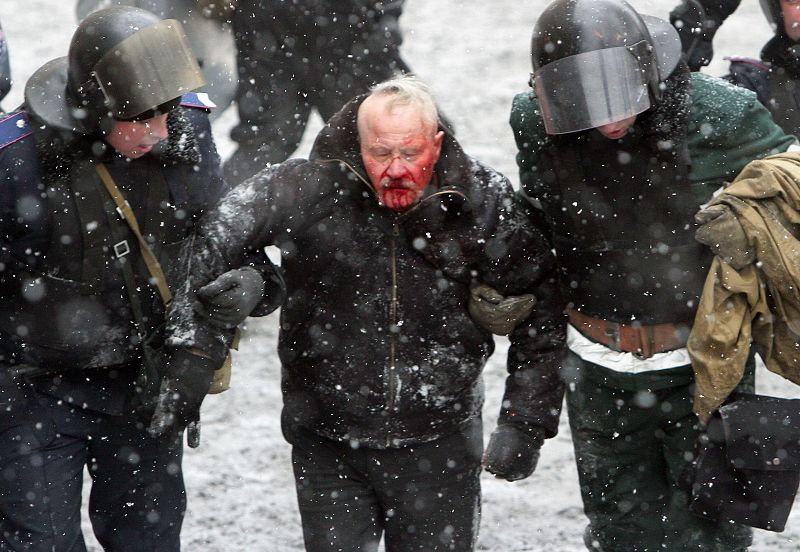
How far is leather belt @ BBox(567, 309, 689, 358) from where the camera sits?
3.85 meters

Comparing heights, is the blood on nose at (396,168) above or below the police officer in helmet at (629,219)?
above

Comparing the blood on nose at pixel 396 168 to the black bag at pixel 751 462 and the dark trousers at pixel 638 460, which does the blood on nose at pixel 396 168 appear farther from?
the black bag at pixel 751 462

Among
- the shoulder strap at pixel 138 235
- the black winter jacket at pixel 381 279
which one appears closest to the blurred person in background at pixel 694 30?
the black winter jacket at pixel 381 279

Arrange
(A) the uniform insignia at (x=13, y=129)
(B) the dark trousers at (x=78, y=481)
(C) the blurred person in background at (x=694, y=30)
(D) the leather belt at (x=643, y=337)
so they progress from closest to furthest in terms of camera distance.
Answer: (A) the uniform insignia at (x=13, y=129) → (B) the dark trousers at (x=78, y=481) → (D) the leather belt at (x=643, y=337) → (C) the blurred person in background at (x=694, y=30)

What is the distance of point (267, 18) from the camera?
241 inches

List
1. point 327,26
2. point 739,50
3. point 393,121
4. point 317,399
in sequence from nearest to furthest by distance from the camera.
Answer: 1. point 393,121
2. point 317,399
3. point 327,26
4. point 739,50

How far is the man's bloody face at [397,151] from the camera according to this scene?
3418mm

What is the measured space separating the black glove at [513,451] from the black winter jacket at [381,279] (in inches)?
1.6

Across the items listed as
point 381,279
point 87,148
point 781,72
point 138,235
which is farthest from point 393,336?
point 781,72

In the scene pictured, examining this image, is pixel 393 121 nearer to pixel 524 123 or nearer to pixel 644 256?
pixel 524 123

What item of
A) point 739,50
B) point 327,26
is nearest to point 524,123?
point 327,26

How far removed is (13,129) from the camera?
354 cm

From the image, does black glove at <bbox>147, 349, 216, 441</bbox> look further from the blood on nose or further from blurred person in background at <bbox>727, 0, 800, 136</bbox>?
blurred person in background at <bbox>727, 0, 800, 136</bbox>

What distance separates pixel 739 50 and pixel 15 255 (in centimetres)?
810
